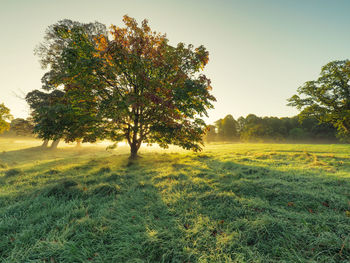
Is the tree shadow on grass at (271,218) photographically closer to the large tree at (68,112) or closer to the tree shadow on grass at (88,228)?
the tree shadow on grass at (88,228)

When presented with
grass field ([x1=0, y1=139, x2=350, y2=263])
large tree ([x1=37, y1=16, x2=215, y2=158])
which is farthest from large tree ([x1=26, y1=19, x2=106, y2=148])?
grass field ([x1=0, y1=139, x2=350, y2=263])

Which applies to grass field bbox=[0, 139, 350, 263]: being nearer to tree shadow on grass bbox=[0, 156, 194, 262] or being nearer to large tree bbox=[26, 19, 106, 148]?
tree shadow on grass bbox=[0, 156, 194, 262]

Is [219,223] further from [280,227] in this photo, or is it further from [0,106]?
[0,106]

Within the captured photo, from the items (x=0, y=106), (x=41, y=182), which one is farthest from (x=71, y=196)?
(x=0, y=106)

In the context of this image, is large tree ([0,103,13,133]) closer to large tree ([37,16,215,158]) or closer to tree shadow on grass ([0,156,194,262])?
large tree ([37,16,215,158])

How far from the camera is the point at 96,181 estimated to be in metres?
6.24

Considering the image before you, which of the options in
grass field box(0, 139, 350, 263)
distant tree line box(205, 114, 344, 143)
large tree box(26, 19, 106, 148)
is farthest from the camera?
distant tree line box(205, 114, 344, 143)

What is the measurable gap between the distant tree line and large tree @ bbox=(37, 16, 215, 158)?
56.3 metres

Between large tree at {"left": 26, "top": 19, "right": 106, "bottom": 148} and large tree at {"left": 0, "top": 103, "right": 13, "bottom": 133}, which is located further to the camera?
large tree at {"left": 0, "top": 103, "right": 13, "bottom": 133}

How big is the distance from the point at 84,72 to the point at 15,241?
8672 mm

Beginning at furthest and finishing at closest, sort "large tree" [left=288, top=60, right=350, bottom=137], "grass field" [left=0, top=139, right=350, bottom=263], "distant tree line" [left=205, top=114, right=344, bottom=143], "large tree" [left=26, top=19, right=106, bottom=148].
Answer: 1. "distant tree line" [left=205, top=114, right=344, bottom=143]
2. "large tree" [left=288, top=60, right=350, bottom=137]
3. "large tree" [left=26, top=19, right=106, bottom=148]
4. "grass field" [left=0, top=139, right=350, bottom=263]

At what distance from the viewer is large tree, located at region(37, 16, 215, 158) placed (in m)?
8.48

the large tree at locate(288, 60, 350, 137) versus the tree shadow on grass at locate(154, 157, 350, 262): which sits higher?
the large tree at locate(288, 60, 350, 137)

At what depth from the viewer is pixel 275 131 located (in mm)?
59688
